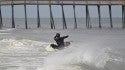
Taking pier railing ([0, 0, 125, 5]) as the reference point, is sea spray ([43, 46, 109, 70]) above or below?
below

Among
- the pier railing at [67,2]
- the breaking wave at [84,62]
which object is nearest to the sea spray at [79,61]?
the breaking wave at [84,62]

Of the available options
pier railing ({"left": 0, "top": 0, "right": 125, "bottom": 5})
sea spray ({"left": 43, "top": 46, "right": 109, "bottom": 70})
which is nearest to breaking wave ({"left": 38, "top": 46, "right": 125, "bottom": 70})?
sea spray ({"left": 43, "top": 46, "right": 109, "bottom": 70})

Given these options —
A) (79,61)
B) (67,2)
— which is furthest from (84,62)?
(67,2)

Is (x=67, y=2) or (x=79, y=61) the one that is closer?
(x=79, y=61)

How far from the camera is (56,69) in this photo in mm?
11945

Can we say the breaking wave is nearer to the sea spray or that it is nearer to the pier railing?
the sea spray

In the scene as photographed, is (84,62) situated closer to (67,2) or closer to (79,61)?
(79,61)

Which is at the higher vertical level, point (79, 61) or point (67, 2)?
point (67, 2)

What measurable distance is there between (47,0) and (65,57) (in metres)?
37.3

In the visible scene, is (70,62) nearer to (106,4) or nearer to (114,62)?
(114,62)

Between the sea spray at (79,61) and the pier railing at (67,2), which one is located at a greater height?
the pier railing at (67,2)

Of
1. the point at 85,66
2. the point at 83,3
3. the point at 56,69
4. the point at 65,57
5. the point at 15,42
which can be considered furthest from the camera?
the point at 83,3

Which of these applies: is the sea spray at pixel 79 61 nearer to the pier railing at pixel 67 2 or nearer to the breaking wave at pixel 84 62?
the breaking wave at pixel 84 62

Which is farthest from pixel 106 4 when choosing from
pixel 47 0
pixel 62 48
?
pixel 62 48
